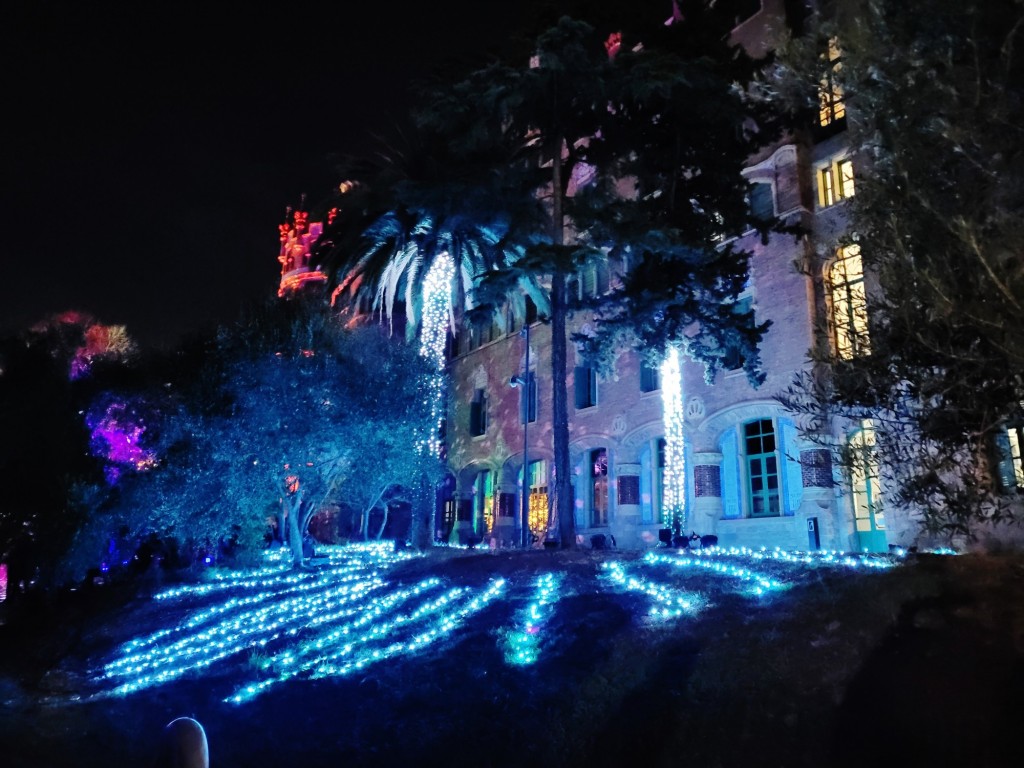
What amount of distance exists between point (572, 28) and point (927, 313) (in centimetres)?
1008

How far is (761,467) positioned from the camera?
69.1 feet

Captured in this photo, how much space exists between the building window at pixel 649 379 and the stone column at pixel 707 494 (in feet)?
10.8

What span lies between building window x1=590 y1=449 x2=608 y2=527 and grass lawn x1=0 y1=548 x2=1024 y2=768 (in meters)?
11.0

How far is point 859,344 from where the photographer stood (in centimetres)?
887

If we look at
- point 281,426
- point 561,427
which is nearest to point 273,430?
point 281,426

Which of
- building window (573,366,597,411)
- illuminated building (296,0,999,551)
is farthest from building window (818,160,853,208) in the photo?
building window (573,366,597,411)

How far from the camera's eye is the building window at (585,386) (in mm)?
27016

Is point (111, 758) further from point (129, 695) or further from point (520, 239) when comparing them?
point (520, 239)

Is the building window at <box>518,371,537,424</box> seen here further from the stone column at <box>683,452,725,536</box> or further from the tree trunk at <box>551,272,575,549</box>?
the tree trunk at <box>551,272,575,549</box>

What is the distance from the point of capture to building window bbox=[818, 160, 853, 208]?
20.7m

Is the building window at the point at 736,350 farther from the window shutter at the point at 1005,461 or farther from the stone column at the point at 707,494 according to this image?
the window shutter at the point at 1005,461

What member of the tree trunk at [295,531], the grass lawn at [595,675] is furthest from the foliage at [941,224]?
the tree trunk at [295,531]

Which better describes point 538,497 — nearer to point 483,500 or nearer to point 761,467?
point 483,500

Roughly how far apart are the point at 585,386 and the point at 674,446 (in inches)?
217
